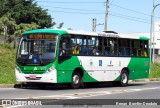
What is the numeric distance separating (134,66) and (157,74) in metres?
11.7

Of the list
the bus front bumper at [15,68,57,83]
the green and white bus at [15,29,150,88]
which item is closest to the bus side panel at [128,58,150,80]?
the green and white bus at [15,29,150,88]

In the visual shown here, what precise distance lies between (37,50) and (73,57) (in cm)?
180

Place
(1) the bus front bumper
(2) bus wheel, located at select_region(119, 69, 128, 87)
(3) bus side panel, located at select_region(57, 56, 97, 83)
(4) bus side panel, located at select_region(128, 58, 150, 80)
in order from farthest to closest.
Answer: (4) bus side panel, located at select_region(128, 58, 150, 80)
(2) bus wheel, located at select_region(119, 69, 128, 87)
(3) bus side panel, located at select_region(57, 56, 97, 83)
(1) the bus front bumper

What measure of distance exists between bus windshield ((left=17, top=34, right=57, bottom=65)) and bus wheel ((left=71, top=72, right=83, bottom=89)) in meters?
1.86

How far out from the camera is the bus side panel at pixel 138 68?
83.6 ft

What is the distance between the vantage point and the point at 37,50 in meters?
20.0

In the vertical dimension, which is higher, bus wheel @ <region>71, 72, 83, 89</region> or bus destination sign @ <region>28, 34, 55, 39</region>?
bus destination sign @ <region>28, 34, 55, 39</region>

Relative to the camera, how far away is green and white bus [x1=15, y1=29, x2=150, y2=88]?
19.8 meters

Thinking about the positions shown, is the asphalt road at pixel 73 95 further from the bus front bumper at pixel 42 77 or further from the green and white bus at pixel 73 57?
the green and white bus at pixel 73 57

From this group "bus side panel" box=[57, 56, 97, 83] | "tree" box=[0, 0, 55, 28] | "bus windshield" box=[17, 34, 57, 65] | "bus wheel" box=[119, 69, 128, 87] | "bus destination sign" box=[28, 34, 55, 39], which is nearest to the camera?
"bus windshield" box=[17, 34, 57, 65]

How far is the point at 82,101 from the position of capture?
48.3ft

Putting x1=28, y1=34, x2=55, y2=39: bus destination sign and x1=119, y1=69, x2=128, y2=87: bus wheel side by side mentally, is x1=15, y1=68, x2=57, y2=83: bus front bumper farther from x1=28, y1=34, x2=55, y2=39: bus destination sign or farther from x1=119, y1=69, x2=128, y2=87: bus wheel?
x1=119, y1=69, x2=128, y2=87: bus wheel

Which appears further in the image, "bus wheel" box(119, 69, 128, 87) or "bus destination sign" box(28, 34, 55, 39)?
"bus wheel" box(119, 69, 128, 87)

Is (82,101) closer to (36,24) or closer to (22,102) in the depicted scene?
(22,102)
